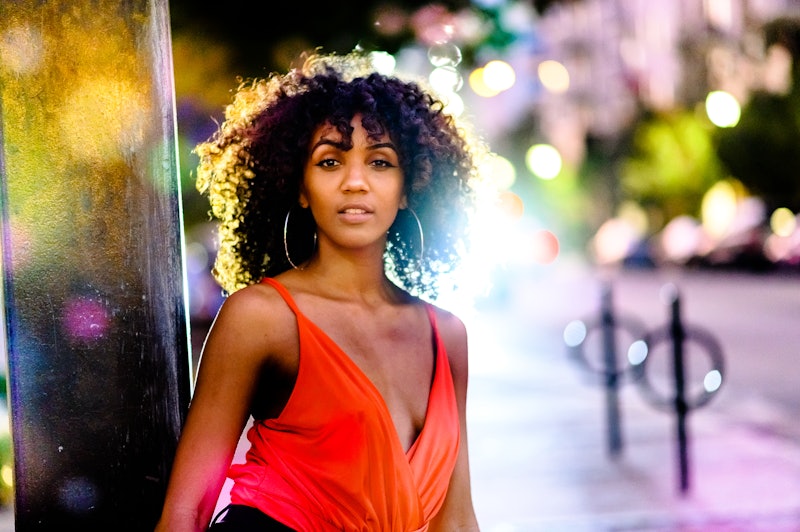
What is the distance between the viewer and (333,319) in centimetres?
228

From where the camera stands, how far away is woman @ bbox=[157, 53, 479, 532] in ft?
6.87

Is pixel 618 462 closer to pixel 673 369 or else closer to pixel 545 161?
pixel 673 369

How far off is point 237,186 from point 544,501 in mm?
4613

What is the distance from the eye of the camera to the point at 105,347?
6.81ft

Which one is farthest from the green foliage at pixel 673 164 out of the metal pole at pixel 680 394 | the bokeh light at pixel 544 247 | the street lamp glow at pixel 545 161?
the metal pole at pixel 680 394

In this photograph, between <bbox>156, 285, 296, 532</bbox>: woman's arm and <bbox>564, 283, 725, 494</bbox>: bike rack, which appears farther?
<bbox>564, 283, 725, 494</bbox>: bike rack

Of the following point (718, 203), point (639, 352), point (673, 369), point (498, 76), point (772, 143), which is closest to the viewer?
point (673, 369)

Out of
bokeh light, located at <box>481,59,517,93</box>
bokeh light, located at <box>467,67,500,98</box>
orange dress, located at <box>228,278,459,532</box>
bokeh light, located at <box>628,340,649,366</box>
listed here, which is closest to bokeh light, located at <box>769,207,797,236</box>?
bokeh light, located at <box>467,67,500,98</box>

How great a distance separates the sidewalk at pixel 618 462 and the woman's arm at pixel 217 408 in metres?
4.23

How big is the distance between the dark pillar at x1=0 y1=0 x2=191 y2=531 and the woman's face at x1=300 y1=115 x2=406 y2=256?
1.27ft

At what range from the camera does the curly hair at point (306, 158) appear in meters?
2.43

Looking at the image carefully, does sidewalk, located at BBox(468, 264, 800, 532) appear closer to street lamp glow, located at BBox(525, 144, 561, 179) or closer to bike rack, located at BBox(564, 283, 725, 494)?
bike rack, located at BBox(564, 283, 725, 494)

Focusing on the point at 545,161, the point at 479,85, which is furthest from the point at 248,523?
the point at 545,161

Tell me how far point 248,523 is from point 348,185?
77 centimetres
